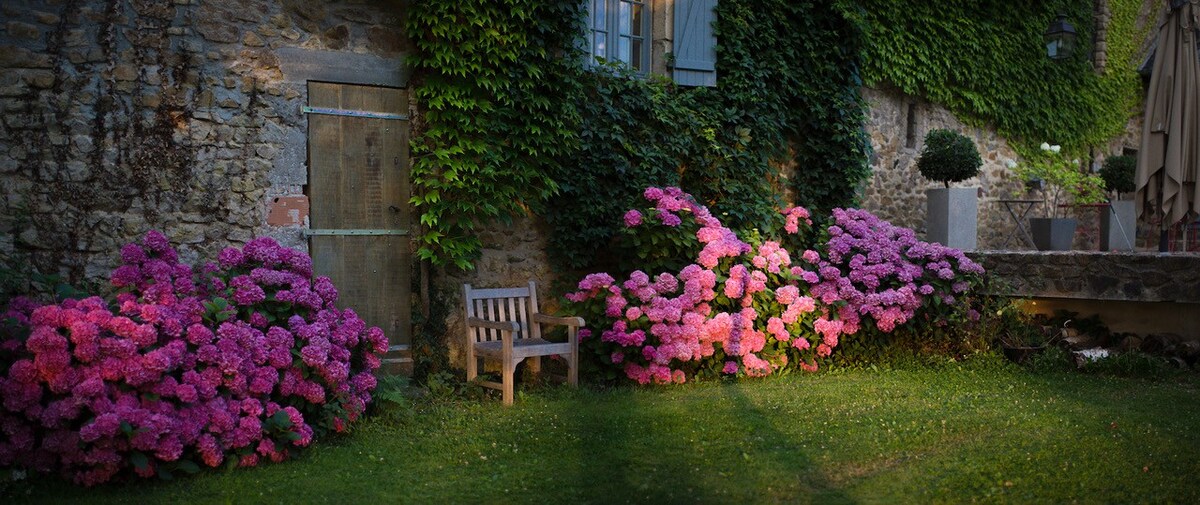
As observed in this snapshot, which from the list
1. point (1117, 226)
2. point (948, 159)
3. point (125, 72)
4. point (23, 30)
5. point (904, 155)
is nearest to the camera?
point (23, 30)

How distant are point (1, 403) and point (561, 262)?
4.18m

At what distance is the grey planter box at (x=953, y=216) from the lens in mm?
9898

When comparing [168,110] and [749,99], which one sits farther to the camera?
[749,99]

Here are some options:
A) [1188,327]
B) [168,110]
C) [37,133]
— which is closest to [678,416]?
[168,110]

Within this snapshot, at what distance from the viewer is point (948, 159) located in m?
9.77

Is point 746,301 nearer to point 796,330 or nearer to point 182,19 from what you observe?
point 796,330

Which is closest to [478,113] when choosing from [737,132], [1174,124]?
[737,132]

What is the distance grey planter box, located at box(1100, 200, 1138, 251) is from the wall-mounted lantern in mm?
1785

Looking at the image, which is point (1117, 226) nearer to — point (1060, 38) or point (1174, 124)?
point (1060, 38)

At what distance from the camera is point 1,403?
4359mm

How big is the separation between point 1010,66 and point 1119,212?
2.09m

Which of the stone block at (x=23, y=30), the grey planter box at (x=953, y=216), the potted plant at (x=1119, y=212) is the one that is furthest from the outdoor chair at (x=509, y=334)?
the potted plant at (x=1119, y=212)

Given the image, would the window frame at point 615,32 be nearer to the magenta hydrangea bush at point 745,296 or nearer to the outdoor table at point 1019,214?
the magenta hydrangea bush at point 745,296

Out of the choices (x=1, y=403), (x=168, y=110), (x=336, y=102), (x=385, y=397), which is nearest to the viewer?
(x=1, y=403)
